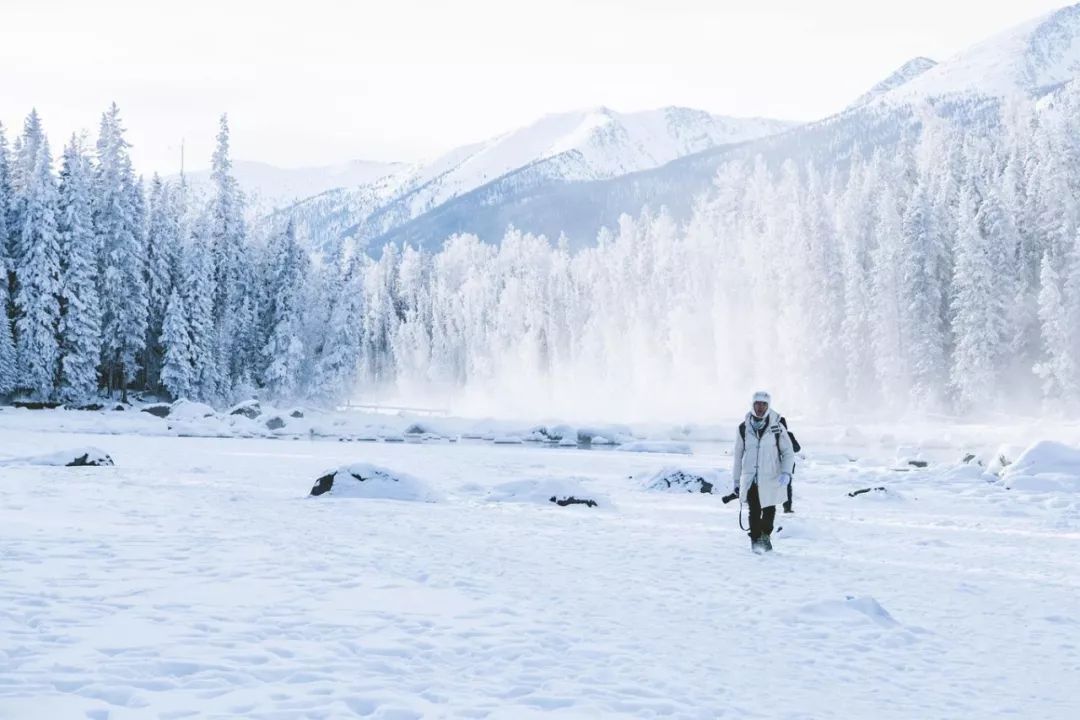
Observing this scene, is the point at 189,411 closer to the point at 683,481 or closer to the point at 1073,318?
the point at 683,481

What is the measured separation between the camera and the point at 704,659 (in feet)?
20.2

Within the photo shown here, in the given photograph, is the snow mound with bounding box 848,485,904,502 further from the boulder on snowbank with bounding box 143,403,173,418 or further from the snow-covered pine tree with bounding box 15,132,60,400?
the snow-covered pine tree with bounding box 15,132,60,400

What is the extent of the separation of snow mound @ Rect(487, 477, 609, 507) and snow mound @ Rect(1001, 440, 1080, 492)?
10.3 meters

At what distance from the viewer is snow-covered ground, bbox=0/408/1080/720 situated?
5.02m

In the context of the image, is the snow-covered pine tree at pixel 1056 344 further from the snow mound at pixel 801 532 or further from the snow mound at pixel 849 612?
the snow mound at pixel 849 612

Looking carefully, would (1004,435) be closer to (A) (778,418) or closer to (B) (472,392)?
(A) (778,418)

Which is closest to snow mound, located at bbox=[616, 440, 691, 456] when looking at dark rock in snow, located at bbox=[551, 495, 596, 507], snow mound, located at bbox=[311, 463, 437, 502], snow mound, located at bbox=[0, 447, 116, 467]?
dark rock in snow, located at bbox=[551, 495, 596, 507]

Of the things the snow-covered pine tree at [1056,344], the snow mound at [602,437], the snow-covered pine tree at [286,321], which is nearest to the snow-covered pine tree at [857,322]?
the snow-covered pine tree at [1056,344]

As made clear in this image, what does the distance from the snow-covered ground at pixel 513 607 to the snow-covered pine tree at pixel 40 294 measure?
32299 millimetres

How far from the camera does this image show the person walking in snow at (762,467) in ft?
37.1

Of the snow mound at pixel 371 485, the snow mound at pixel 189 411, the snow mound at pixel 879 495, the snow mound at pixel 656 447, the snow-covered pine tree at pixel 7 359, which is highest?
the snow-covered pine tree at pixel 7 359

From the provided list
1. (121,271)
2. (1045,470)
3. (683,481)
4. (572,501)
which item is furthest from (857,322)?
(572,501)

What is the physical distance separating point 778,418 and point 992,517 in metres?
6.28

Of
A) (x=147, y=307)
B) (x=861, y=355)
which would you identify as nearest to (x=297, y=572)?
(x=147, y=307)
